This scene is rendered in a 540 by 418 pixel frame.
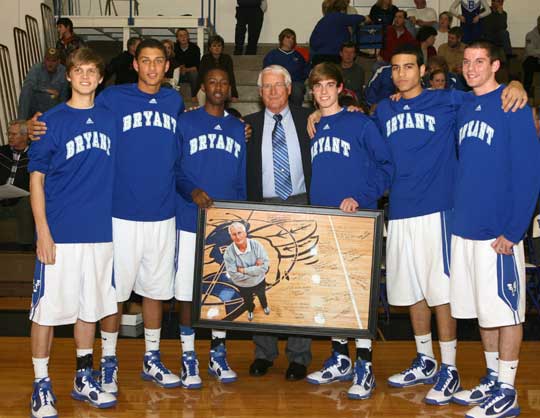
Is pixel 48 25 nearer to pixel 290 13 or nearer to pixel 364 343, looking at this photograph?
A: pixel 290 13

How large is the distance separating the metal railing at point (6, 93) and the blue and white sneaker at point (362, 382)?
8877 millimetres

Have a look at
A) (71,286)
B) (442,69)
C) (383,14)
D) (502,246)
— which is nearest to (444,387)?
(502,246)

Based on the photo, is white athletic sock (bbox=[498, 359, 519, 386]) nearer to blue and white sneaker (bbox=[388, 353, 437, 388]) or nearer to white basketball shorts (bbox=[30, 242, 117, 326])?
blue and white sneaker (bbox=[388, 353, 437, 388])

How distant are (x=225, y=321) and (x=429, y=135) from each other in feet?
5.10

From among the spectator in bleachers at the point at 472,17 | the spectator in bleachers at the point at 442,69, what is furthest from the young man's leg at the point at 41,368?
the spectator in bleachers at the point at 472,17

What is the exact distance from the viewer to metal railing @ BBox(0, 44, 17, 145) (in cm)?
1223

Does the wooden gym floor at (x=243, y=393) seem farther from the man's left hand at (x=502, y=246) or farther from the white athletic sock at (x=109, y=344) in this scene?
the man's left hand at (x=502, y=246)

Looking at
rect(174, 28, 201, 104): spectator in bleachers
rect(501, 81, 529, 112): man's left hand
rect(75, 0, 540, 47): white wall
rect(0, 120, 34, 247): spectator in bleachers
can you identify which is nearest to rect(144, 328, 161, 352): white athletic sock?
rect(501, 81, 529, 112): man's left hand

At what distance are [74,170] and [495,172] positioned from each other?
2.13 metres

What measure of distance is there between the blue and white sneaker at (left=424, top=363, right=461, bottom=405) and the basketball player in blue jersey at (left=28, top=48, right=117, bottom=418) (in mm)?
1719

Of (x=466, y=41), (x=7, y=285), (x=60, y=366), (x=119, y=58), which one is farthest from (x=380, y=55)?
(x=60, y=366)

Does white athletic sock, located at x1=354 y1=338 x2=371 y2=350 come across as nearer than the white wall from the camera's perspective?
Yes

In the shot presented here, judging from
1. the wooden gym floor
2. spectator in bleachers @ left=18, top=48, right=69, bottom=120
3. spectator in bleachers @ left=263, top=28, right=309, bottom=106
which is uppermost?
spectator in bleachers @ left=263, top=28, right=309, bottom=106

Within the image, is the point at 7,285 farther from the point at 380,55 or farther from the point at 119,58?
the point at 380,55
